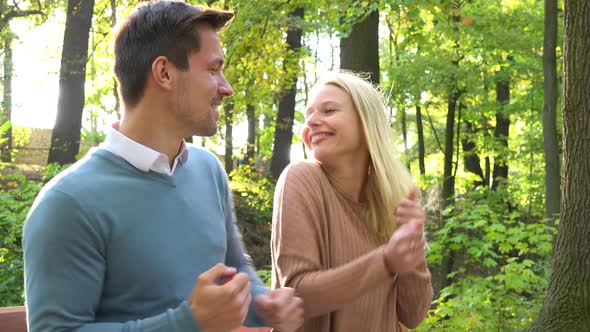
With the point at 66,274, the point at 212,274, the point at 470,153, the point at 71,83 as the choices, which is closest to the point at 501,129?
the point at 470,153

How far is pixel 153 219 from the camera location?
1.82 meters

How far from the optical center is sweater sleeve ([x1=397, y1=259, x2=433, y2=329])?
2691 mm

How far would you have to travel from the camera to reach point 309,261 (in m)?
2.46

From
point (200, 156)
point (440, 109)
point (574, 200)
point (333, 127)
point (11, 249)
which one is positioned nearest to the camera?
point (200, 156)

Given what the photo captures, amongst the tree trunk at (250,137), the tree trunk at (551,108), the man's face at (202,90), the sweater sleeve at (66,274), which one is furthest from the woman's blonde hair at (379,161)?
the tree trunk at (250,137)

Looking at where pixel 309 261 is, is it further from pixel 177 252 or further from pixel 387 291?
pixel 177 252

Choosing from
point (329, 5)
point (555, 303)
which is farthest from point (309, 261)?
point (329, 5)

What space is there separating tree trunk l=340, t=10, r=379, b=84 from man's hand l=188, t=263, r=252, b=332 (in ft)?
24.5

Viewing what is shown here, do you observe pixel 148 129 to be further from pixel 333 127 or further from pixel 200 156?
pixel 333 127

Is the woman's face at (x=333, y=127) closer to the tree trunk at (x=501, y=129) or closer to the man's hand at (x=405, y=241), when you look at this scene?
the man's hand at (x=405, y=241)

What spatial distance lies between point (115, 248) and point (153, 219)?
0.13 meters

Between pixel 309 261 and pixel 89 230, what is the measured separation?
94 cm

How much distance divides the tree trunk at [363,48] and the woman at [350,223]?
6.29 m

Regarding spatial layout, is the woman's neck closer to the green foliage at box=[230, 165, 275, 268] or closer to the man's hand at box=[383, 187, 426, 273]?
the man's hand at box=[383, 187, 426, 273]
